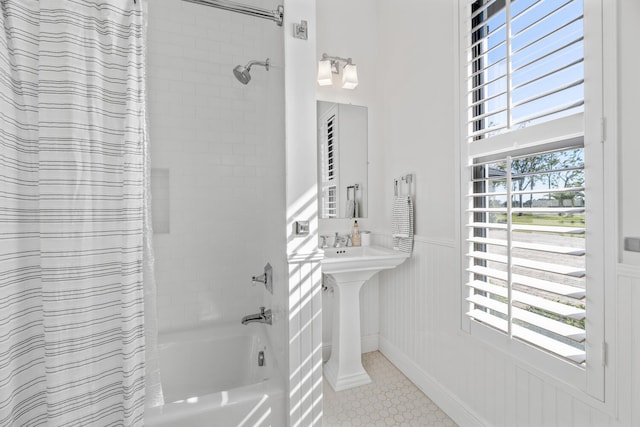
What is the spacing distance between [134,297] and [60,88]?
2.30 ft

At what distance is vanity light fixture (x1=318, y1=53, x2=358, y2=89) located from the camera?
91.7 inches

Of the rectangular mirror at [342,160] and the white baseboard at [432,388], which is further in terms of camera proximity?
the rectangular mirror at [342,160]

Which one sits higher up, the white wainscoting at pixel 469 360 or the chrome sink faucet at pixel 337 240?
the chrome sink faucet at pixel 337 240

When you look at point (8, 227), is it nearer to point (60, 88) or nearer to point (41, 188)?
point (41, 188)

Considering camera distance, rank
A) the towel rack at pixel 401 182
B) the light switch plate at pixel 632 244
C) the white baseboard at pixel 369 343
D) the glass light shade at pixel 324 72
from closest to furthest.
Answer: the light switch plate at pixel 632 244, the towel rack at pixel 401 182, the glass light shade at pixel 324 72, the white baseboard at pixel 369 343

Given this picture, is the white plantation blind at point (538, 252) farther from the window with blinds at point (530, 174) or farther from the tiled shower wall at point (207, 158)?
the tiled shower wall at point (207, 158)

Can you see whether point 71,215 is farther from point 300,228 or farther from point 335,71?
point 335,71

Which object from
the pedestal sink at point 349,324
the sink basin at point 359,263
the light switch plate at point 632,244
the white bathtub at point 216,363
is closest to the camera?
the light switch plate at point 632,244

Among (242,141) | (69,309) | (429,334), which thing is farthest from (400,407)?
(242,141)

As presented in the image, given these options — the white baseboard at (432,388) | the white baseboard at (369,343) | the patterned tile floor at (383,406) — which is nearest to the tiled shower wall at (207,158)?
the patterned tile floor at (383,406)

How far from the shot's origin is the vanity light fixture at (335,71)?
7.64 ft

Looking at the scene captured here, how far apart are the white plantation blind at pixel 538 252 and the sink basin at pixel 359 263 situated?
580 millimetres

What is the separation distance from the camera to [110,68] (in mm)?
974

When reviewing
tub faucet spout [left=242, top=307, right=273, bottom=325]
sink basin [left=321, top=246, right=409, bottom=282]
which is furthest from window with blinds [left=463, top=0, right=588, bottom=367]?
tub faucet spout [left=242, top=307, right=273, bottom=325]
